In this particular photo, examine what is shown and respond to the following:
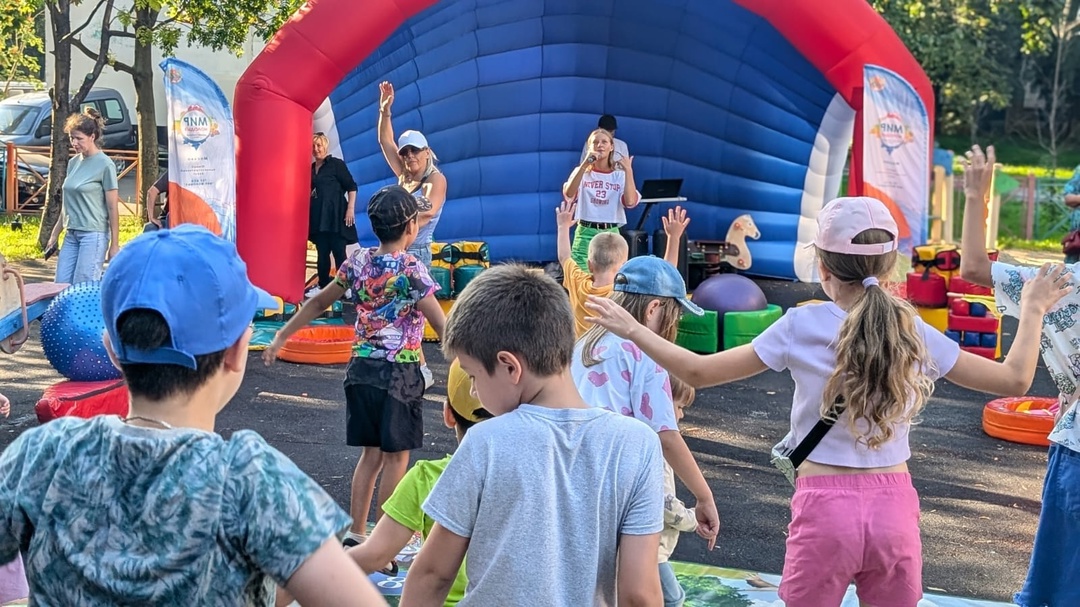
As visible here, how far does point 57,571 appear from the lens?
5.51ft

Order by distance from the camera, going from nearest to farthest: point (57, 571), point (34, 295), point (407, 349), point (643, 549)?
point (57, 571), point (643, 549), point (407, 349), point (34, 295)

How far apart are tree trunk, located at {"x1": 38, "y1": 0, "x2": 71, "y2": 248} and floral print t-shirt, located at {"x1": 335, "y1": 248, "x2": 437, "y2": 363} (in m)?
10.8

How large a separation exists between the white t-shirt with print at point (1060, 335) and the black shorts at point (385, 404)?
2.10 meters

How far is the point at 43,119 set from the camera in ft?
66.6

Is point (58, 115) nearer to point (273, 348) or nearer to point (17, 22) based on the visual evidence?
point (17, 22)

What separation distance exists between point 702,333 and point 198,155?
395 cm

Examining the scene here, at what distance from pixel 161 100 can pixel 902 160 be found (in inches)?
740

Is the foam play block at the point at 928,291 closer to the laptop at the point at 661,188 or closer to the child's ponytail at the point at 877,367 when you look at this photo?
the laptop at the point at 661,188

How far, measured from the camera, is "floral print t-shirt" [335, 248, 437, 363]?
455cm

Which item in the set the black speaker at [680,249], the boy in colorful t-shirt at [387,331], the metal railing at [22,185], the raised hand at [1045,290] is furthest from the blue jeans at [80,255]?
the metal railing at [22,185]

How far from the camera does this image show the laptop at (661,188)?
1127 centimetres

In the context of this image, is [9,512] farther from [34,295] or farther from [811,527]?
[34,295]

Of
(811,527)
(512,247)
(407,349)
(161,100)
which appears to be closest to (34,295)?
(407,349)

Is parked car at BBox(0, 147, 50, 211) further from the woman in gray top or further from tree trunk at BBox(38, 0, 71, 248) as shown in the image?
the woman in gray top
